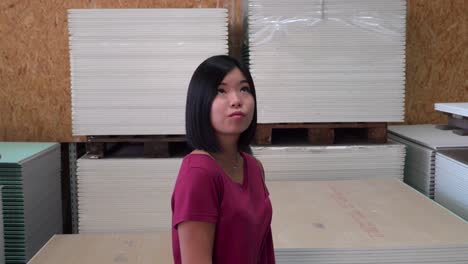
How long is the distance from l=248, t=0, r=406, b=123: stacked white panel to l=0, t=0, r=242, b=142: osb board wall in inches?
39.3

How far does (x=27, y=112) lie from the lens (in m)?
5.21

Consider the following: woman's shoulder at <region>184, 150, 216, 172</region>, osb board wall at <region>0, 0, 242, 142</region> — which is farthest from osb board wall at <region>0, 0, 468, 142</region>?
woman's shoulder at <region>184, 150, 216, 172</region>

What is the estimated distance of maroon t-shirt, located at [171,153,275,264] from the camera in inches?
69.4

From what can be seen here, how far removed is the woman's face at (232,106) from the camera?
191 cm

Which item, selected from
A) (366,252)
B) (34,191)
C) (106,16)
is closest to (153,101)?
(106,16)

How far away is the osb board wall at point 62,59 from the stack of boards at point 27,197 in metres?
0.50

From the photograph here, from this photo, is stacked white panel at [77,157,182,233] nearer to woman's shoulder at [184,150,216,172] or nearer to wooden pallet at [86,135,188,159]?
wooden pallet at [86,135,188,159]

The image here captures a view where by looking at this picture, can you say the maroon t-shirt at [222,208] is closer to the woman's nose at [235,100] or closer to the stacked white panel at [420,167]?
the woman's nose at [235,100]

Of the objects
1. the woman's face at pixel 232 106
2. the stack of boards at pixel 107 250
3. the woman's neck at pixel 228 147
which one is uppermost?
the woman's face at pixel 232 106

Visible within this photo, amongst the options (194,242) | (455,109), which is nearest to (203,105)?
(194,242)

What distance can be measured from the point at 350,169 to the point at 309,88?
78 centimetres

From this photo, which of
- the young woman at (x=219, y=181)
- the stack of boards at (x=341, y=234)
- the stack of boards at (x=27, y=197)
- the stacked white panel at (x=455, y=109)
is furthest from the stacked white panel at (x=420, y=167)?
the stack of boards at (x=27, y=197)

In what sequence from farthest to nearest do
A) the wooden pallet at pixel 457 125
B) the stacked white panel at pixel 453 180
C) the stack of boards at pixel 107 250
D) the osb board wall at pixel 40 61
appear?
the osb board wall at pixel 40 61
the wooden pallet at pixel 457 125
the stacked white panel at pixel 453 180
the stack of boards at pixel 107 250

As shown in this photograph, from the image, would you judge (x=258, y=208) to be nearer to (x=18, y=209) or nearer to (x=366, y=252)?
(x=366, y=252)
